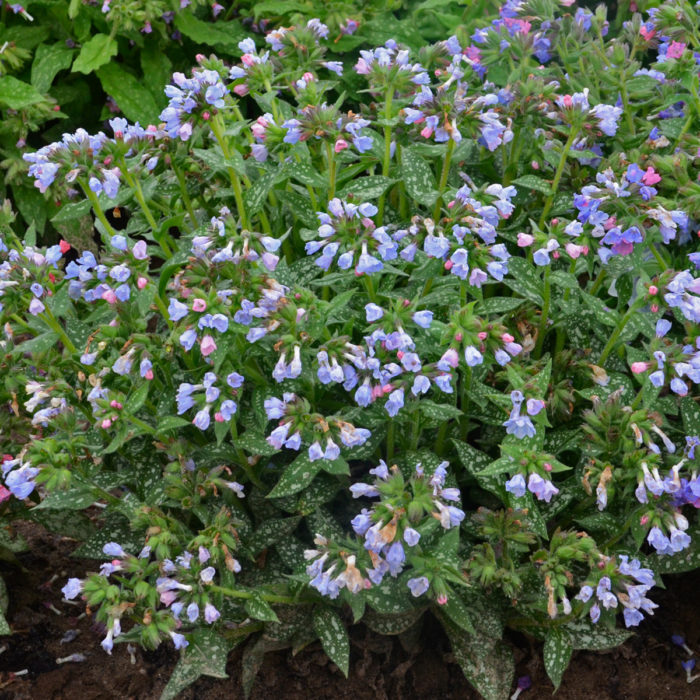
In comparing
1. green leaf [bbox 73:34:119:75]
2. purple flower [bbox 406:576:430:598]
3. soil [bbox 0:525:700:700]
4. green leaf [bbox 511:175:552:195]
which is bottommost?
soil [bbox 0:525:700:700]

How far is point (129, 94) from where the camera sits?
4281 mm

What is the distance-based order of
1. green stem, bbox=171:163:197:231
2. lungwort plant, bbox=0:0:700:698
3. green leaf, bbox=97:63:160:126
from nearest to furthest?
lungwort plant, bbox=0:0:700:698
green stem, bbox=171:163:197:231
green leaf, bbox=97:63:160:126

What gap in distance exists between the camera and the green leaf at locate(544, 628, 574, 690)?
242 centimetres

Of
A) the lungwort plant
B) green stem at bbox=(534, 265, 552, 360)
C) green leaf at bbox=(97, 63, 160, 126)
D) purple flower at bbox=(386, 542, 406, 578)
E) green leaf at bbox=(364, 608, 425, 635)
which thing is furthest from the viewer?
green leaf at bbox=(97, 63, 160, 126)

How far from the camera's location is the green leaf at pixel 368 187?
246 centimetres

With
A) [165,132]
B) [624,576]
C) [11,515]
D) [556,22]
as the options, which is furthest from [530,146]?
[11,515]

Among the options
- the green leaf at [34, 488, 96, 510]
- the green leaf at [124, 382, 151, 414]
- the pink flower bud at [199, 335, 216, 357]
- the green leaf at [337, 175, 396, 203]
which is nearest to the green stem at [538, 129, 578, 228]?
the green leaf at [337, 175, 396, 203]

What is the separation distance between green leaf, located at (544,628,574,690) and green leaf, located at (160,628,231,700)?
87 cm

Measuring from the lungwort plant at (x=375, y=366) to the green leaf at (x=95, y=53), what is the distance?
5.07ft

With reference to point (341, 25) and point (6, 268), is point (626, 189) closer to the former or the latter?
point (6, 268)

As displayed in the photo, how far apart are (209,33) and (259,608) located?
3.03 m

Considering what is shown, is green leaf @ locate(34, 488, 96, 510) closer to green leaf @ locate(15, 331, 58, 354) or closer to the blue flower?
green leaf @ locate(15, 331, 58, 354)

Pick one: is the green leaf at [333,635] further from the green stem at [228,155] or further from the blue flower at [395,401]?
the green stem at [228,155]

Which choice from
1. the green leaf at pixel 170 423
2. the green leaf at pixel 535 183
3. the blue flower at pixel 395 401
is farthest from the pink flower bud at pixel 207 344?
the green leaf at pixel 535 183
